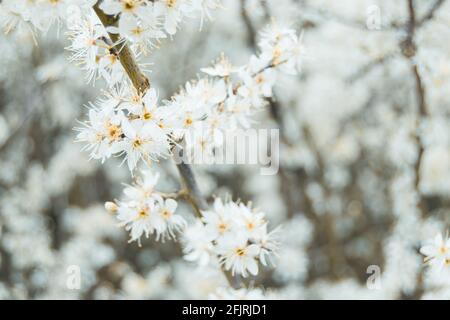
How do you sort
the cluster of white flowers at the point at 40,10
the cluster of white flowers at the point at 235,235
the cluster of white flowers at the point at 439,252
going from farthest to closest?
the cluster of white flowers at the point at 439,252 → the cluster of white flowers at the point at 235,235 → the cluster of white flowers at the point at 40,10

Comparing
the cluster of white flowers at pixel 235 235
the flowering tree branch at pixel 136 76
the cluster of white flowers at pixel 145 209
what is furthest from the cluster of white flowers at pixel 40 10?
the cluster of white flowers at pixel 235 235

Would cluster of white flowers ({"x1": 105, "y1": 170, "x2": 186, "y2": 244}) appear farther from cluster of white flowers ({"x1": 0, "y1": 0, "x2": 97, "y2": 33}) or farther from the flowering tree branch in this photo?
cluster of white flowers ({"x1": 0, "y1": 0, "x2": 97, "y2": 33})

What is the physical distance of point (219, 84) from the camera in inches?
69.2

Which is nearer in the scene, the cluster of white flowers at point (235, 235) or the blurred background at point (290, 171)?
the cluster of white flowers at point (235, 235)

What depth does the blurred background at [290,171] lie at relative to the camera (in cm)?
325

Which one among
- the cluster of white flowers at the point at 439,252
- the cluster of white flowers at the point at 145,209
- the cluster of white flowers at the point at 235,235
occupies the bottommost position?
the cluster of white flowers at the point at 439,252

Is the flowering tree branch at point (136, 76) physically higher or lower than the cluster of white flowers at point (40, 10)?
lower

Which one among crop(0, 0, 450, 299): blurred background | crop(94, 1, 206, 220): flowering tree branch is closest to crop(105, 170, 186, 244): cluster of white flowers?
crop(94, 1, 206, 220): flowering tree branch

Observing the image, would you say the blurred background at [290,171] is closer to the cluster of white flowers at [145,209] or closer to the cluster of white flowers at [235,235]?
the cluster of white flowers at [235,235]

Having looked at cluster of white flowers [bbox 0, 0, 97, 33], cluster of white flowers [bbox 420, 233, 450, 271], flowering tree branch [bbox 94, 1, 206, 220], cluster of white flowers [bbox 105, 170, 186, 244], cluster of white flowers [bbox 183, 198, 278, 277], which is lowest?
cluster of white flowers [bbox 420, 233, 450, 271]

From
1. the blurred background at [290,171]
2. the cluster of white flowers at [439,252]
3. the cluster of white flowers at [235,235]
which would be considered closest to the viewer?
the cluster of white flowers at [235,235]

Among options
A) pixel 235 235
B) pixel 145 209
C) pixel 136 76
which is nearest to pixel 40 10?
pixel 136 76

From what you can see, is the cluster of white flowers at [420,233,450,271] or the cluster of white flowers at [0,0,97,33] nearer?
the cluster of white flowers at [0,0,97,33]

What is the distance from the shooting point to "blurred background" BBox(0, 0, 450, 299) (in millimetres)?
3246
